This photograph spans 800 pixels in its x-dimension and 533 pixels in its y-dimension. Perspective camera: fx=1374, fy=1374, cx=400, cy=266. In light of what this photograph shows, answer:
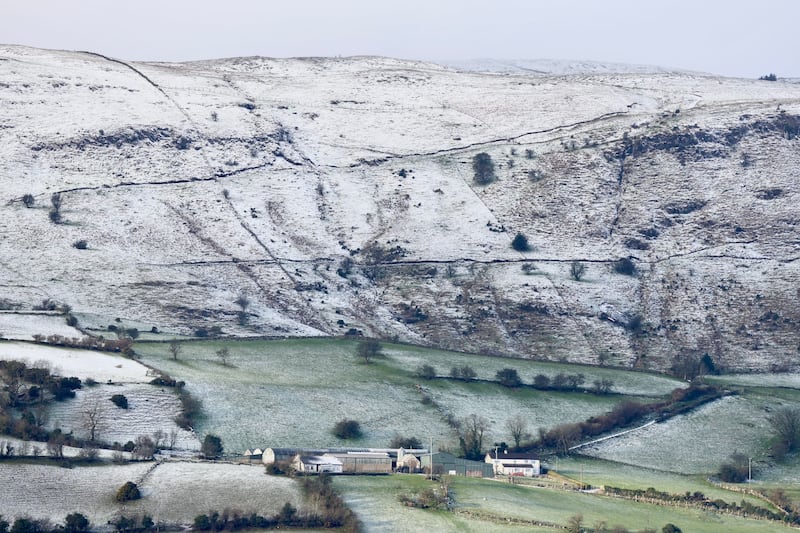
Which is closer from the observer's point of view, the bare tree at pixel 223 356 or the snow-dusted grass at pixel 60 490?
the snow-dusted grass at pixel 60 490

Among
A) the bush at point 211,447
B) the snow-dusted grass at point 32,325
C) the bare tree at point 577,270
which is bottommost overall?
the bush at point 211,447

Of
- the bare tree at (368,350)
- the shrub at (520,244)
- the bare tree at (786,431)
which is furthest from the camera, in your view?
the shrub at (520,244)

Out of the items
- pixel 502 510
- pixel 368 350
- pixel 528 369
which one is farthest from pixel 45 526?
pixel 528 369

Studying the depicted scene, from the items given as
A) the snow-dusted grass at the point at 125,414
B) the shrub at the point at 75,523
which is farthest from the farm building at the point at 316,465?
the shrub at the point at 75,523

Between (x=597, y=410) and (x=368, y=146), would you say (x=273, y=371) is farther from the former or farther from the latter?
(x=368, y=146)

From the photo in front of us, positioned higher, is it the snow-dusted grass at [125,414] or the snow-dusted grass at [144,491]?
the snow-dusted grass at [125,414]

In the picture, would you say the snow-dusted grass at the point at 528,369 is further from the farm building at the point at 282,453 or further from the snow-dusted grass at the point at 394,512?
the snow-dusted grass at the point at 394,512

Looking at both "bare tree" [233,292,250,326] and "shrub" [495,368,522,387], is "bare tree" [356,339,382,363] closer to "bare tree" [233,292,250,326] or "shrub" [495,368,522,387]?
"shrub" [495,368,522,387]
